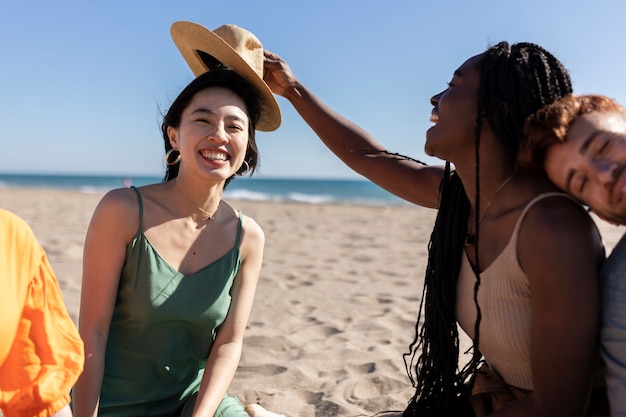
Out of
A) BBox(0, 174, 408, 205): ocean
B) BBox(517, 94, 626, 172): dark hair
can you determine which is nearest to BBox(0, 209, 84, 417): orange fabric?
BBox(517, 94, 626, 172): dark hair

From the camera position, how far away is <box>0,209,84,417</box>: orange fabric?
1508mm

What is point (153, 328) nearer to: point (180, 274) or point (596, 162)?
point (180, 274)

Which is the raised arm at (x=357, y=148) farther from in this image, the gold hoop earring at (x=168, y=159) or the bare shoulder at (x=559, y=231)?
the bare shoulder at (x=559, y=231)

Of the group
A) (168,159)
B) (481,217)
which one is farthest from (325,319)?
(481,217)

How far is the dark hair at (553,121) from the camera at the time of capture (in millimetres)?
1682

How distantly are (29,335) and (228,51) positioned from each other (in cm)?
144

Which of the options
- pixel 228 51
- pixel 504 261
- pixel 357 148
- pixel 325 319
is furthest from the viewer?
pixel 325 319

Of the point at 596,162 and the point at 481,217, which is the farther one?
the point at 481,217

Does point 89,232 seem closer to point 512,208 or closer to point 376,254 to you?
point 512,208

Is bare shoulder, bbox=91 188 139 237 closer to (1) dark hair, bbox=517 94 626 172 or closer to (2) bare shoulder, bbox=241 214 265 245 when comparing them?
→ (2) bare shoulder, bbox=241 214 265 245

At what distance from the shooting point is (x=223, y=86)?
2547 millimetres

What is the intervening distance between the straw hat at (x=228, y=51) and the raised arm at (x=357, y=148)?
8.3 inches

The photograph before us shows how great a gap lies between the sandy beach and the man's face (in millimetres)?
1937

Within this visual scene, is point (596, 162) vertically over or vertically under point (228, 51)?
under
